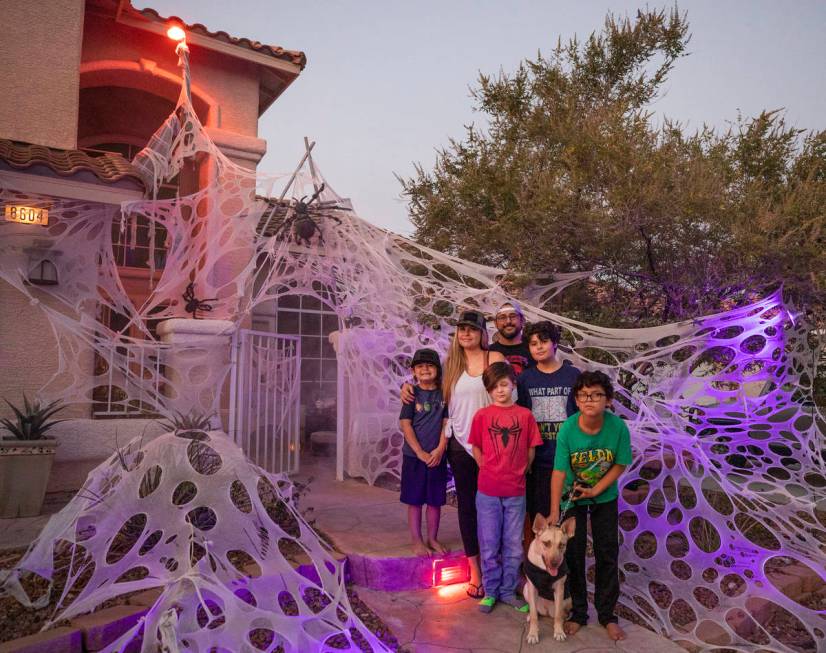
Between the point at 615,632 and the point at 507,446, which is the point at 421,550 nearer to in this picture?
the point at 507,446

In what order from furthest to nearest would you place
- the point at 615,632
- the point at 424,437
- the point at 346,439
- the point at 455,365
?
1. the point at 346,439
2. the point at 424,437
3. the point at 455,365
4. the point at 615,632

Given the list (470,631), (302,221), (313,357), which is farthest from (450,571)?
(313,357)

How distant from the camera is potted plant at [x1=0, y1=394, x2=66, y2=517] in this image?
18.5 ft

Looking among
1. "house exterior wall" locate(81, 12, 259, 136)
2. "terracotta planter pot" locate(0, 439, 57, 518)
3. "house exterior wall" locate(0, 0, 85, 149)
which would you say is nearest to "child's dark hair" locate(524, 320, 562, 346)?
"terracotta planter pot" locate(0, 439, 57, 518)

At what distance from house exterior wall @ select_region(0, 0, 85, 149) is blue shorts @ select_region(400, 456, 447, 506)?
18.6 ft

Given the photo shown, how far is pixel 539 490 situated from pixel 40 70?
710 centimetres

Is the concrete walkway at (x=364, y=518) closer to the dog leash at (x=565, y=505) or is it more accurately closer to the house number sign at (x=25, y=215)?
the dog leash at (x=565, y=505)

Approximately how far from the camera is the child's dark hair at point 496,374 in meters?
3.79

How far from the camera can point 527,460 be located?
3.80 metres

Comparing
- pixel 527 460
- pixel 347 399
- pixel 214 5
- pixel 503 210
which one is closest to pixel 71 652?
pixel 527 460

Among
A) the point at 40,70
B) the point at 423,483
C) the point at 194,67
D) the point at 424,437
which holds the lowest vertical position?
the point at 423,483

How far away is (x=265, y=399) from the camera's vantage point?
6855 millimetres

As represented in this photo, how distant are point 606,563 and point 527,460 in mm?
737

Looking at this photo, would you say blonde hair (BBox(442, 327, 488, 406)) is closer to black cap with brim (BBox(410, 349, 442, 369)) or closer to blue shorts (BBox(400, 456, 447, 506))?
black cap with brim (BBox(410, 349, 442, 369))
